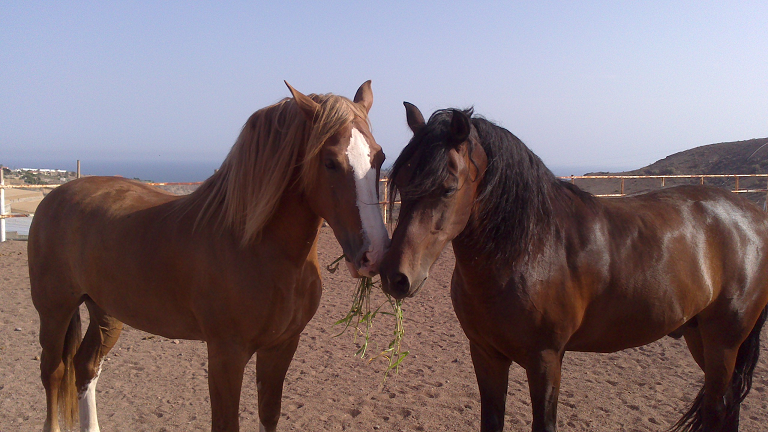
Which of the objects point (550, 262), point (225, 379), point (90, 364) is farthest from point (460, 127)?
point (90, 364)

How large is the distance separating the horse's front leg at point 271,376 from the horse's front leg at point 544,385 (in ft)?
3.80

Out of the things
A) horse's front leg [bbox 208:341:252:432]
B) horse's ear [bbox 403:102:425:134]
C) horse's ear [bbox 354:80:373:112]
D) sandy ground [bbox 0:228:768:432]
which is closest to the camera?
horse's front leg [bbox 208:341:252:432]

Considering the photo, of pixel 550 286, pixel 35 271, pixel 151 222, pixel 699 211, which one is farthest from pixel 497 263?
pixel 35 271

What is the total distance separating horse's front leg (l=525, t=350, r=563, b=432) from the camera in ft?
7.11

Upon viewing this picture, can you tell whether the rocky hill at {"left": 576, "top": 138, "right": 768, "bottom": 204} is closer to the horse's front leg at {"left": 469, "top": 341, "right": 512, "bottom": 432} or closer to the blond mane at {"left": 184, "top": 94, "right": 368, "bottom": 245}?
the horse's front leg at {"left": 469, "top": 341, "right": 512, "bottom": 432}

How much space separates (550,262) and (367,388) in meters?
2.05

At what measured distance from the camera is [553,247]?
2.29 meters

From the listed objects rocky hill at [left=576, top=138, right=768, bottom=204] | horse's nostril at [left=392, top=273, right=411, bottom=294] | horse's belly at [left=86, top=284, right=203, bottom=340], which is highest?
rocky hill at [left=576, top=138, right=768, bottom=204]

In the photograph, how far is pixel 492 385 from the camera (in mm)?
2418

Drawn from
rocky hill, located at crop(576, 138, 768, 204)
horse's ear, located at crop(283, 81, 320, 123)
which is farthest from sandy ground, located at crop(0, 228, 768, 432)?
rocky hill, located at crop(576, 138, 768, 204)

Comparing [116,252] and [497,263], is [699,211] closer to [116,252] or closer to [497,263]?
[497,263]

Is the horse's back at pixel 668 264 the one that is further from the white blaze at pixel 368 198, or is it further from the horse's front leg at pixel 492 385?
the white blaze at pixel 368 198

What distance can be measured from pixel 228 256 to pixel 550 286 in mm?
1439

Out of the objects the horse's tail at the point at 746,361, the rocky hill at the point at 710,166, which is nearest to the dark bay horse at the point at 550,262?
the horse's tail at the point at 746,361
